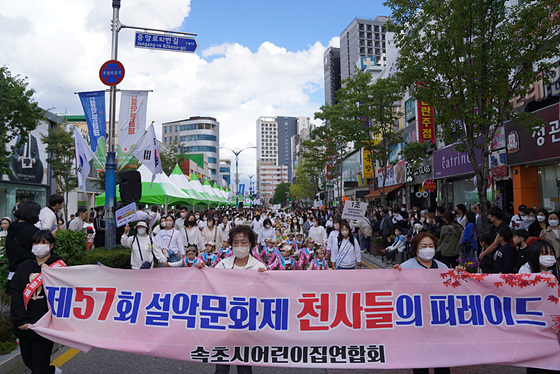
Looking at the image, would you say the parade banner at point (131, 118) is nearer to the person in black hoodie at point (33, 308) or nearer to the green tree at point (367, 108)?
the person in black hoodie at point (33, 308)

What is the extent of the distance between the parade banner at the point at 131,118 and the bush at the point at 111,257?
2944mm

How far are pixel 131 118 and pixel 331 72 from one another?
101m

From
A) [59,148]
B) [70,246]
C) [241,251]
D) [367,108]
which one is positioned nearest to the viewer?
[241,251]

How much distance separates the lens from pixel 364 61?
60.2m

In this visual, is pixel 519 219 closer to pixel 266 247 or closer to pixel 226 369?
pixel 266 247

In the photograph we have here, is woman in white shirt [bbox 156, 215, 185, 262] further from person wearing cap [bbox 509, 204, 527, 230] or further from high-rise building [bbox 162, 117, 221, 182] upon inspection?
high-rise building [bbox 162, 117, 221, 182]

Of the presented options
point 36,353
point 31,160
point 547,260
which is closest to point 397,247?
point 547,260

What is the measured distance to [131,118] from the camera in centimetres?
1047

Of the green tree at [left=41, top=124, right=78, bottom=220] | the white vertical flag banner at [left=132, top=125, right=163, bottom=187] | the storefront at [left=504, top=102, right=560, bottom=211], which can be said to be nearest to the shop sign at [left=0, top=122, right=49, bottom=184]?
the green tree at [left=41, top=124, right=78, bottom=220]

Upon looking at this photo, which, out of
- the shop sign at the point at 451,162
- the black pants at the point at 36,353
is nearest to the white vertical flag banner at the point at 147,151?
the black pants at the point at 36,353

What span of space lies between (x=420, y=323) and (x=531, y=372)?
42.5 inches

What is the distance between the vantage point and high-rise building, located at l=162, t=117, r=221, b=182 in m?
95.8

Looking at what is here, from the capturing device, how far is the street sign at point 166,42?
9812mm

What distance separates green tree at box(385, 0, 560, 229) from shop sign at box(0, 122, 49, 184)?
24496mm
